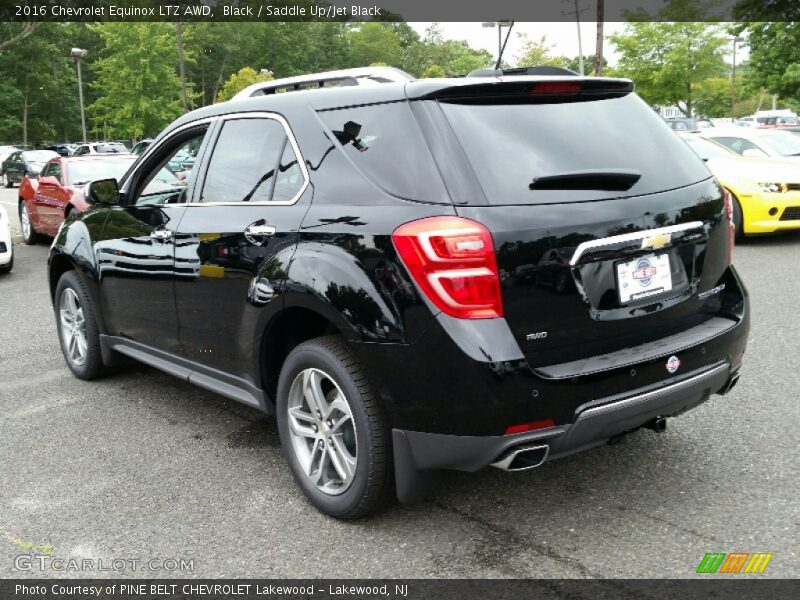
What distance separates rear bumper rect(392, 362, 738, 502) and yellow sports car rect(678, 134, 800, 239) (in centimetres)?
850

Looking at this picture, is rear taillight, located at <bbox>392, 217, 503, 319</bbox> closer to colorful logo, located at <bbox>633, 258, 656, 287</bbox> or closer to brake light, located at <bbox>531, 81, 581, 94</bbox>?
colorful logo, located at <bbox>633, 258, 656, 287</bbox>

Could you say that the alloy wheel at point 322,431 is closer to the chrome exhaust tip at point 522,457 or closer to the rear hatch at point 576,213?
the chrome exhaust tip at point 522,457

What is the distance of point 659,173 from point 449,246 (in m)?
1.07

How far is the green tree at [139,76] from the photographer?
48.7 m

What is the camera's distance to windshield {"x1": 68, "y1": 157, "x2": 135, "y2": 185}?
1230 centimetres

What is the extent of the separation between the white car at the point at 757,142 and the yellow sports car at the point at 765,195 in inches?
26.8

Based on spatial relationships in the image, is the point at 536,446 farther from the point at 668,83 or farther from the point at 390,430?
the point at 668,83

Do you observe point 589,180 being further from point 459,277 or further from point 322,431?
point 322,431

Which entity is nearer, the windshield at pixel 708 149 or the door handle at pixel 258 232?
the door handle at pixel 258 232

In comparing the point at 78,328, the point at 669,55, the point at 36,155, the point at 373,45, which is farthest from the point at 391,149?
the point at 373,45

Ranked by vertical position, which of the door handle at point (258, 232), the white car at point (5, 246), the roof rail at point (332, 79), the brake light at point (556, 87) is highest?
the roof rail at point (332, 79)

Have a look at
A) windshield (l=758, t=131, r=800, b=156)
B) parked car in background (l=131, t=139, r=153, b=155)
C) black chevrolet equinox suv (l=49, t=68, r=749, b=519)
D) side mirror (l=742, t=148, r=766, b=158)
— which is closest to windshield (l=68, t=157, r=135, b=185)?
parked car in background (l=131, t=139, r=153, b=155)

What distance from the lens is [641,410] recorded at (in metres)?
3.09

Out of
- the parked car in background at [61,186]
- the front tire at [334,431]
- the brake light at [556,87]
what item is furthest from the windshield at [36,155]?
the brake light at [556,87]
